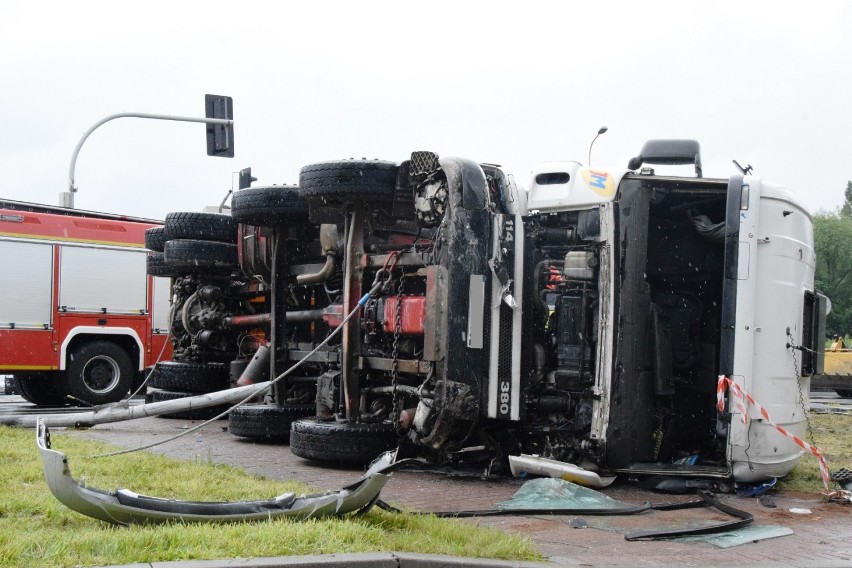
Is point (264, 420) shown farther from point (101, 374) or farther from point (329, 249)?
point (101, 374)

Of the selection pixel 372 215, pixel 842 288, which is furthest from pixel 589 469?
pixel 842 288

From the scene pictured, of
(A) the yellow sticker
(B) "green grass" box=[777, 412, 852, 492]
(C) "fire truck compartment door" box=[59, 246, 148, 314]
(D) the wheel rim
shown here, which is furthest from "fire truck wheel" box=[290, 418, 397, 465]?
(C) "fire truck compartment door" box=[59, 246, 148, 314]

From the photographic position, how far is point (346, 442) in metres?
8.19

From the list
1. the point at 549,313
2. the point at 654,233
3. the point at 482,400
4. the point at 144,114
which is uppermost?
the point at 144,114

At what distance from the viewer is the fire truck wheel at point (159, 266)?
1327cm

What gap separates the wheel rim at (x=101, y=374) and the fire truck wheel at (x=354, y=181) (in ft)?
30.0

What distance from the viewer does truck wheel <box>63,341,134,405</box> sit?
16.2 meters

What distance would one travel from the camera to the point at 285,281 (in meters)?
10.6

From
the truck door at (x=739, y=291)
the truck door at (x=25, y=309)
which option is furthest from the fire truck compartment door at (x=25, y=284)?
the truck door at (x=739, y=291)

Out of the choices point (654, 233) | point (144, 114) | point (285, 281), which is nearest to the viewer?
point (654, 233)

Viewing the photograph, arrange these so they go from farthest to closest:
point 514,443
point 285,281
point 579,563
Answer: point 285,281 < point 514,443 < point 579,563

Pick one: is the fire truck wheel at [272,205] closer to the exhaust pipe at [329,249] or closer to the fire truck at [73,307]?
the exhaust pipe at [329,249]

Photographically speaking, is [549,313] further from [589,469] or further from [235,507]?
[235,507]

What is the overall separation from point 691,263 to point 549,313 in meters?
1.52
